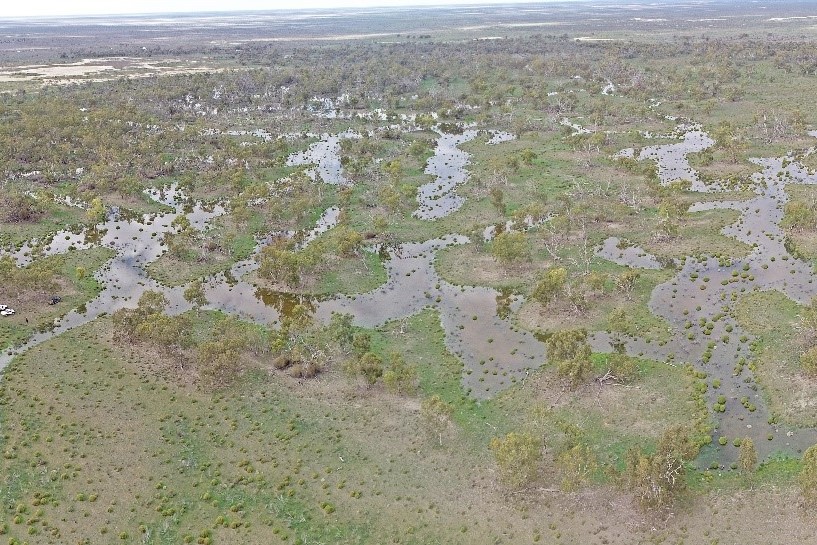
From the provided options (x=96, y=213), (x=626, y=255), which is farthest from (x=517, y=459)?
(x=96, y=213)

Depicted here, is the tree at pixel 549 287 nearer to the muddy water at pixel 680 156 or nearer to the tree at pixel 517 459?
the tree at pixel 517 459

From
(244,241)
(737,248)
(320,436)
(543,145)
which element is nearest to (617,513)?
(320,436)

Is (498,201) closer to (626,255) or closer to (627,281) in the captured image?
(626,255)

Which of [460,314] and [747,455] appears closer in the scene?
[747,455]

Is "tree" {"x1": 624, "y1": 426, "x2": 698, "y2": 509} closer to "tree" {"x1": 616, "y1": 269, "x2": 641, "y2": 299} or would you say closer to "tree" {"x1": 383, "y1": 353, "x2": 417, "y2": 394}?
"tree" {"x1": 383, "y1": 353, "x2": 417, "y2": 394}

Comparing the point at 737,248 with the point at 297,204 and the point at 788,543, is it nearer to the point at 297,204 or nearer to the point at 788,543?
the point at 788,543

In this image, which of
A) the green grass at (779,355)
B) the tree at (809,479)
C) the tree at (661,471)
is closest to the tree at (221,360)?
the tree at (661,471)
